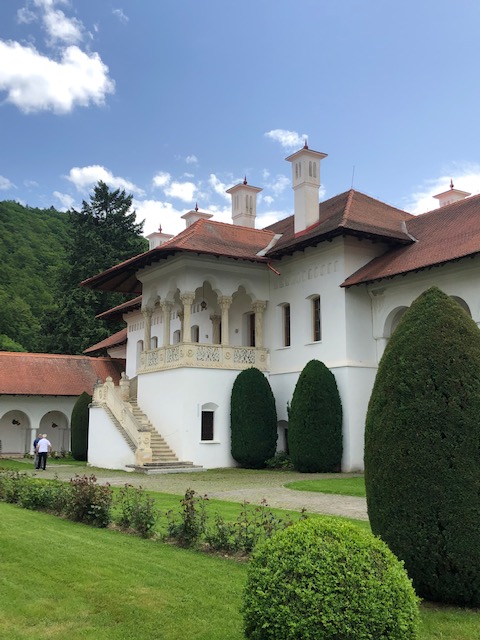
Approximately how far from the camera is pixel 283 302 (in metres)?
24.7

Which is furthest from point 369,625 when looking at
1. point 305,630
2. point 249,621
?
point 249,621

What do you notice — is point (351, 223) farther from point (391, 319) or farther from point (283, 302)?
point (283, 302)

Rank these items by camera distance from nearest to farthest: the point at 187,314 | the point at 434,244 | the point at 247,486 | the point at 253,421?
the point at 247,486 → the point at 434,244 → the point at 253,421 → the point at 187,314

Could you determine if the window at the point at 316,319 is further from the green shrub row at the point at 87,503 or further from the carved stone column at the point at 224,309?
the green shrub row at the point at 87,503

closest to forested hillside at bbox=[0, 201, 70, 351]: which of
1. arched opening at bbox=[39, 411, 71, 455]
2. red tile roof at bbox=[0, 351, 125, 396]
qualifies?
red tile roof at bbox=[0, 351, 125, 396]

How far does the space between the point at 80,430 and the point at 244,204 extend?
12.7 meters

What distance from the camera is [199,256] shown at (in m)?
23.8

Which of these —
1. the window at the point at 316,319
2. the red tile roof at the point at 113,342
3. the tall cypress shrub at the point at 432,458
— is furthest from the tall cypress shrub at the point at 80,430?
the tall cypress shrub at the point at 432,458

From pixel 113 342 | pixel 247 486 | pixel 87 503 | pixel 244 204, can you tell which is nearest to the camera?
pixel 87 503

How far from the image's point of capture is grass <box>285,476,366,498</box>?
14711mm

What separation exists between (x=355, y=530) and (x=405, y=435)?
4.76 ft

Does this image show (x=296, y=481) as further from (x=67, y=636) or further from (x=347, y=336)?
(x=67, y=636)

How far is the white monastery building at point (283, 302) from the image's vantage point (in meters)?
21.0

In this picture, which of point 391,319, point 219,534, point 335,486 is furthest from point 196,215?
point 219,534
